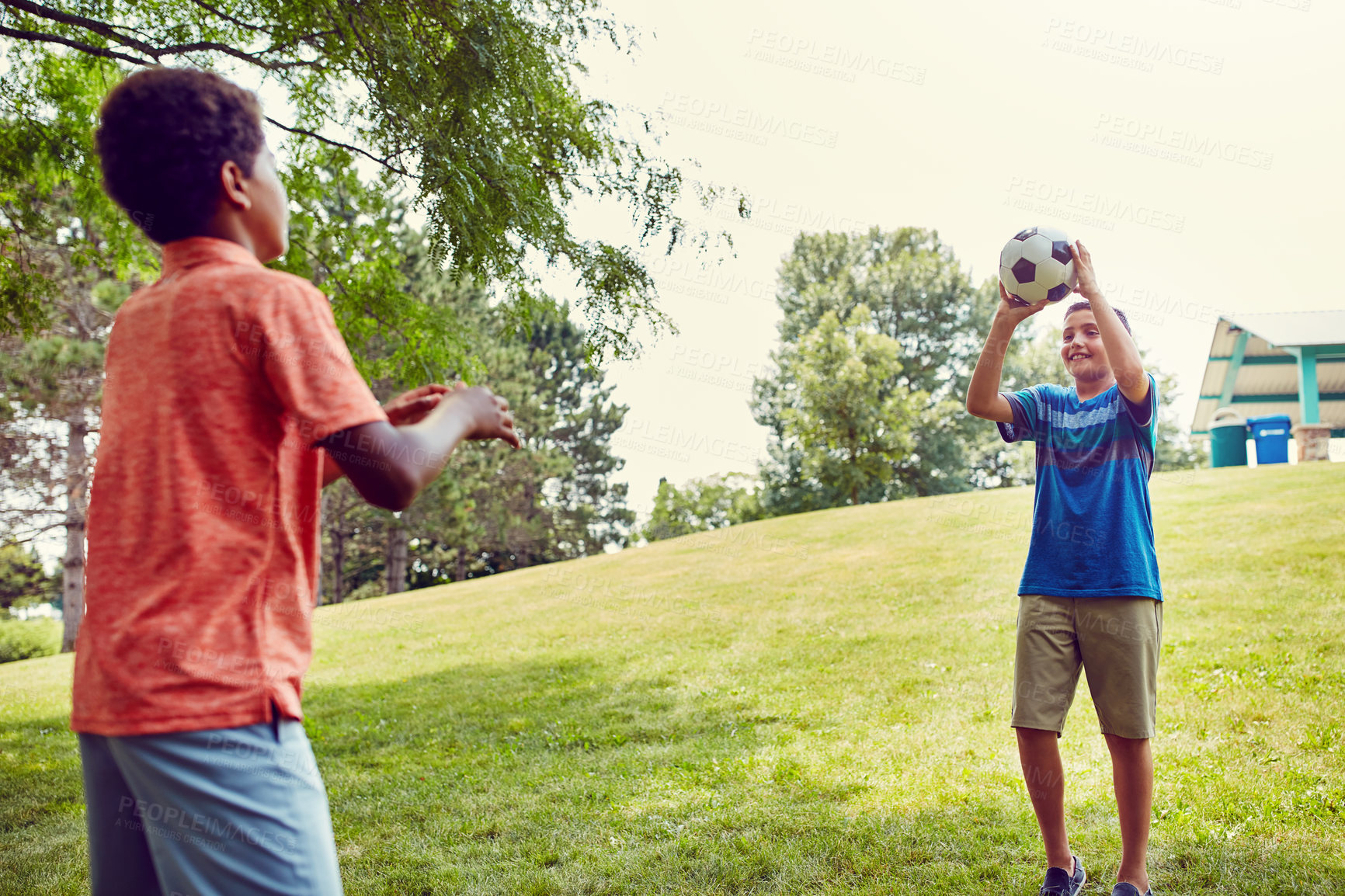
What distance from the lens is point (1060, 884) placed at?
138 inches

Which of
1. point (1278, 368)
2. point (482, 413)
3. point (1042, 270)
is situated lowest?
point (482, 413)

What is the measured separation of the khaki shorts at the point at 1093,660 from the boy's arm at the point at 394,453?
8.93 ft

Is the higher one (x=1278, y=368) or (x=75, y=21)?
(x=75, y=21)

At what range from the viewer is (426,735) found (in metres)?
7.43

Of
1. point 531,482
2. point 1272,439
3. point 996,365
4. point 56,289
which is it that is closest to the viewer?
point 996,365

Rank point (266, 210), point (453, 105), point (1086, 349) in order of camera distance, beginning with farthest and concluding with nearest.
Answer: point (453, 105) < point (1086, 349) < point (266, 210)

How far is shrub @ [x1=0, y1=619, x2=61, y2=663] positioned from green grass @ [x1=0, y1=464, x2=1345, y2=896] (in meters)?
12.3

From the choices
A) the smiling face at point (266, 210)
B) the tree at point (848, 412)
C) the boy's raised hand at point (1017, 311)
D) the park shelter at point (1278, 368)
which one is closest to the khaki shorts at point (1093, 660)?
the boy's raised hand at point (1017, 311)

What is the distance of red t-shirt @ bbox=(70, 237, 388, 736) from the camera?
1400 mm

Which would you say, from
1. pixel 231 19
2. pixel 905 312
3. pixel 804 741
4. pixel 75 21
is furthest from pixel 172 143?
pixel 905 312

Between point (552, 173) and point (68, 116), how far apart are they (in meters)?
4.53

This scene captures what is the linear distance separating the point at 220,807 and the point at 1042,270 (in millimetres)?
3499

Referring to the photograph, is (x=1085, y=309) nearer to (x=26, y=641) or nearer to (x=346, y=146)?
(x=346, y=146)

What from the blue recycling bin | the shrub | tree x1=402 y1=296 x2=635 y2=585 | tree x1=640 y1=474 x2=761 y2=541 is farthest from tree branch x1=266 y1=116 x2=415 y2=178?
tree x1=640 y1=474 x2=761 y2=541
